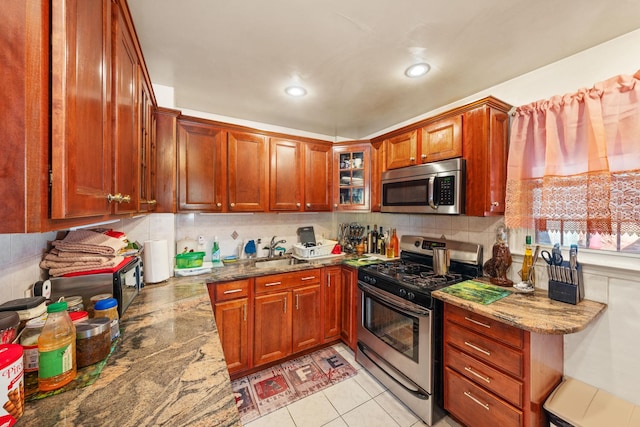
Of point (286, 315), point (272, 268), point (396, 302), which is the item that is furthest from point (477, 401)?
point (272, 268)

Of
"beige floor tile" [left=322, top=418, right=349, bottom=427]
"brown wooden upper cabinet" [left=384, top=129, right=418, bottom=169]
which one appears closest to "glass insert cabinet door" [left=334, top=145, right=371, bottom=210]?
"brown wooden upper cabinet" [left=384, top=129, right=418, bottom=169]

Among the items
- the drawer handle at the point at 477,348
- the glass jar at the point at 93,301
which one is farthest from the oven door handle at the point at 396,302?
the glass jar at the point at 93,301

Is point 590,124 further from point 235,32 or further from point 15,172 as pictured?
point 15,172

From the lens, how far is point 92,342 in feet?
2.94

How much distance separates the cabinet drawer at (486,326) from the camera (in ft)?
4.40

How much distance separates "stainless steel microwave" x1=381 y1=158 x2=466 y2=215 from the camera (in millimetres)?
1854

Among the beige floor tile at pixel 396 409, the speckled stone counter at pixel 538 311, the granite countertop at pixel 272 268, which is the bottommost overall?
the beige floor tile at pixel 396 409

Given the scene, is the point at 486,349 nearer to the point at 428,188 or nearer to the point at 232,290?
the point at 428,188

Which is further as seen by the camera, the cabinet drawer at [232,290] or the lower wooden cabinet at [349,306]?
the lower wooden cabinet at [349,306]

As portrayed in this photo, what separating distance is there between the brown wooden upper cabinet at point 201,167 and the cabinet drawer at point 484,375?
2186 millimetres

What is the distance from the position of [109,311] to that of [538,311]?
218 cm

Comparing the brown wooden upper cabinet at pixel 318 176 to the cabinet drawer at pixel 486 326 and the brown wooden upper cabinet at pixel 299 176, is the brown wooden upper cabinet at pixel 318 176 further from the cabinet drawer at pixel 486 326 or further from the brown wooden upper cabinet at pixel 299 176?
the cabinet drawer at pixel 486 326

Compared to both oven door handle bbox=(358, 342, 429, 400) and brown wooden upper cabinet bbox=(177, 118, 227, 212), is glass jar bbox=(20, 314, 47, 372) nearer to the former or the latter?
brown wooden upper cabinet bbox=(177, 118, 227, 212)

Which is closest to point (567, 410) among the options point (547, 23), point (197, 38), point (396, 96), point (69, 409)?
point (547, 23)
